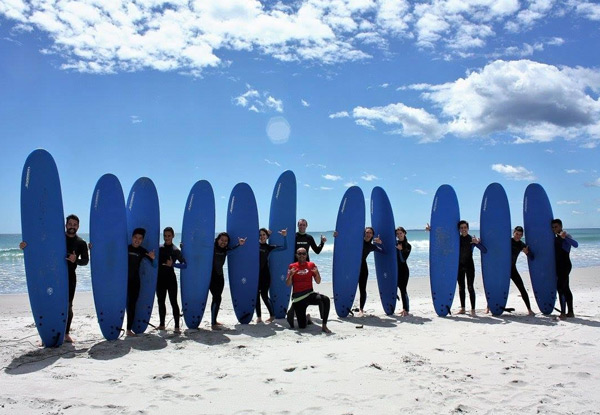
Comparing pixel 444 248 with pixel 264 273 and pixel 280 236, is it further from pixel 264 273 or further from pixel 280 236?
pixel 264 273

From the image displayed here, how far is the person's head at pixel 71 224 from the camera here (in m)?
4.76

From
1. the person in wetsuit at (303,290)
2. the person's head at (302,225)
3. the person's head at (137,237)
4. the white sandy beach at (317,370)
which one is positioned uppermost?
the person's head at (302,225)

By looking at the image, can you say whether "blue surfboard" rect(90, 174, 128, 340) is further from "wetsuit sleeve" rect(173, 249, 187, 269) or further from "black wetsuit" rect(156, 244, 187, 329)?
"wetsuit sleeve" rect(173, 249, 187, 269)

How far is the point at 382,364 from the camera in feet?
12.5

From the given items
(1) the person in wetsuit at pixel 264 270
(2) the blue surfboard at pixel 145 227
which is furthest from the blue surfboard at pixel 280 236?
(2) the blue surfboard at pixel 145 227

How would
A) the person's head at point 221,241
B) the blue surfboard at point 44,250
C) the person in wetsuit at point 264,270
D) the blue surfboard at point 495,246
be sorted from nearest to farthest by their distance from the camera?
1. the blue surfboard at point 44,250
2. the person's head at point 221,241
3. the person in wetsuit at point 264,270
4. the blue surfboard at point 495,246

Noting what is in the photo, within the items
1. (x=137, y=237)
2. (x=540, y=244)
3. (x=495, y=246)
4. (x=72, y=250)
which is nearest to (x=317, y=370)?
(x=137, y=237)

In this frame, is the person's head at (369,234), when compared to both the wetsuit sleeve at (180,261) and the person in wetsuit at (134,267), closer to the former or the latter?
the wetsuit sleeve at (180,261)

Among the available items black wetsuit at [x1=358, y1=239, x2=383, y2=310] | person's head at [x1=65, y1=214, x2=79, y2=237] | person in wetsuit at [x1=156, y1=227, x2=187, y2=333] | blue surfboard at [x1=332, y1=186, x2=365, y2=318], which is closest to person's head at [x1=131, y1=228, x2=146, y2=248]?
person in wetsuit at [x1=156, y1=227, x2=187, y2=333]

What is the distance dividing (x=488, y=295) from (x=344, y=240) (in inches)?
83.7

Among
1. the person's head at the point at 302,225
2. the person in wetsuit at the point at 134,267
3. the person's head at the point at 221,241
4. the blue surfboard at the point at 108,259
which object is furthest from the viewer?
the person's head at the point at 302,225

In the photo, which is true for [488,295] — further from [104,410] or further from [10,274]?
[10,274]

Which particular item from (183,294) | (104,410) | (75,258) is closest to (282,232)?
(183,294)

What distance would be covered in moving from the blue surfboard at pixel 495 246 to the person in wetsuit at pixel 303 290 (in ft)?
8.14
